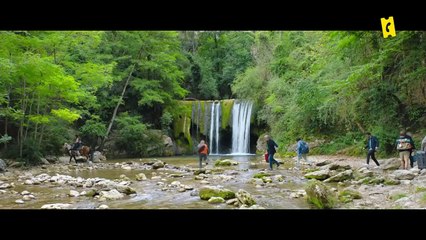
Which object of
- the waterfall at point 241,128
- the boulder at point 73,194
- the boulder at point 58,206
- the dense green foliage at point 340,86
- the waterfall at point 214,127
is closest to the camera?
the boulder at point 58,206

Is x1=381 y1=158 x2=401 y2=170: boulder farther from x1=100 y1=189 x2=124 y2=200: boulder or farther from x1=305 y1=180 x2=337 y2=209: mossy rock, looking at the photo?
x1=100 y1=189 x2=124 y2=200: boulder

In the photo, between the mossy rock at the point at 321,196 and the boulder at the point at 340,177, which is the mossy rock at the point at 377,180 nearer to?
the boulder at the point at 340,177

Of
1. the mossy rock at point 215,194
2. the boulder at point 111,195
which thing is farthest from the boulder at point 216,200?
the boulder at point 111,195

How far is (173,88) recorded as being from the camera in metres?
29.2

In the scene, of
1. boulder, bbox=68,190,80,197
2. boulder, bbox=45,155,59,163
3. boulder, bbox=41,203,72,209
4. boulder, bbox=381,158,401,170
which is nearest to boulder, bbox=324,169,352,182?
boulder, bbox=381,158,401,170

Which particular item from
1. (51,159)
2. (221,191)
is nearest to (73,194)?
(221,191)

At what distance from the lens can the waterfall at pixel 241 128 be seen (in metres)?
30.1

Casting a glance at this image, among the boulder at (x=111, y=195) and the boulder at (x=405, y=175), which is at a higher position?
the boulder at (x=405, y=175)

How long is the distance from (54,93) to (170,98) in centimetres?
1244

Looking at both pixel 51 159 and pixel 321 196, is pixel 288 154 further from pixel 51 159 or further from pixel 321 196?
pixel 321 196

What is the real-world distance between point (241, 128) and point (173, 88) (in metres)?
6.15

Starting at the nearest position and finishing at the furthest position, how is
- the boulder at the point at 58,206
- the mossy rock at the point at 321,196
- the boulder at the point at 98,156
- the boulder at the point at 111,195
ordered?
the mossy rock at the point at 321,196 → the boulder at the point at 58,206 → the boulder at the point at 111,195 → the boulder at the point at 98,156

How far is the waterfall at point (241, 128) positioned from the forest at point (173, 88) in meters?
1.20
